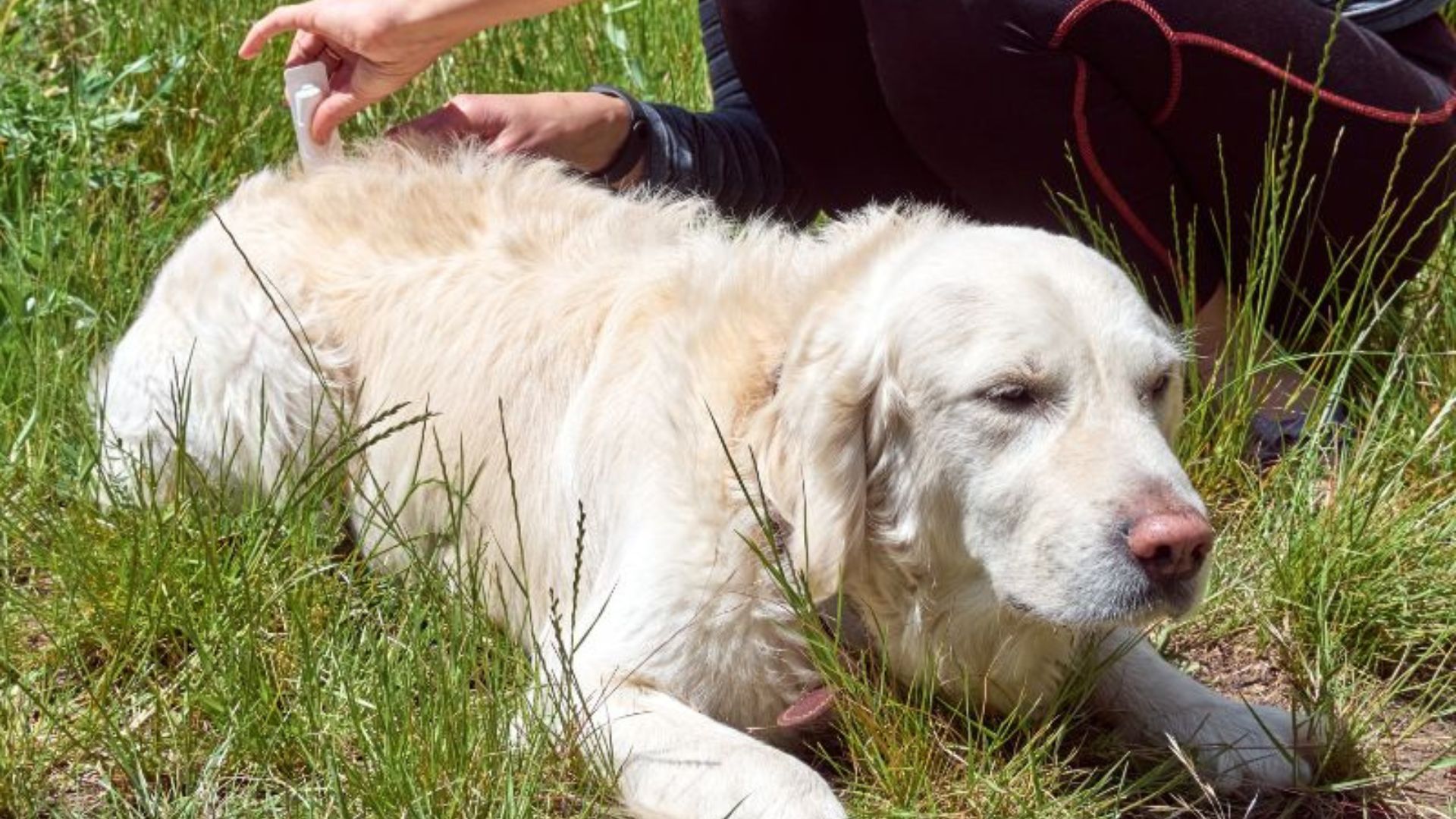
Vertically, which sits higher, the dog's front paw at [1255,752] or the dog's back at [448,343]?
the dog's back at [448,343]

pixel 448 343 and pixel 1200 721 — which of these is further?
pixel 448 343

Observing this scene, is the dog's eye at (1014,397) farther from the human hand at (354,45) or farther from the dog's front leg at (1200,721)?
the human hand at (354,45)

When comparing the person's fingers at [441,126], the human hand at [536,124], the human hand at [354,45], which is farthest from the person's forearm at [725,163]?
the human hand at [354,45]

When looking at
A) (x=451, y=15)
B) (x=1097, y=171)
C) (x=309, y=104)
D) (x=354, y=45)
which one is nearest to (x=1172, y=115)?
(x=1097, y=171)

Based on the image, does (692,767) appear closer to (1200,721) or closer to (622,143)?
(1200,721)

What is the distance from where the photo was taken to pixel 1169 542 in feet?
8.09

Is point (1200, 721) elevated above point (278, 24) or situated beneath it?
situated beneath

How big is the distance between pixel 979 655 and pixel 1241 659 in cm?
57

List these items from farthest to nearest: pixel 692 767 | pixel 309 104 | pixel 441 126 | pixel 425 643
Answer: pixel 441 126, pixel 309 104, pixel 425 643, pixel 692 767

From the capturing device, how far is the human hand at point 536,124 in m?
3.95

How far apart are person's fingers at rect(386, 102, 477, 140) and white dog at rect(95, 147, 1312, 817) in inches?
13.6

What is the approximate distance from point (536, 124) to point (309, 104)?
48 cm

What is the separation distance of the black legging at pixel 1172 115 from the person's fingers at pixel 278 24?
44.2 inches

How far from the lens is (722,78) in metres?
4.57
